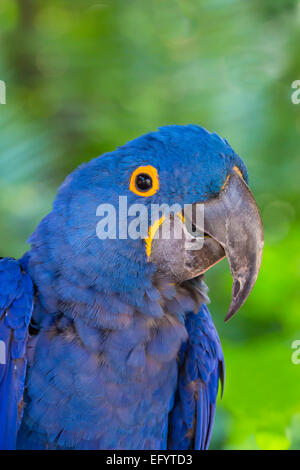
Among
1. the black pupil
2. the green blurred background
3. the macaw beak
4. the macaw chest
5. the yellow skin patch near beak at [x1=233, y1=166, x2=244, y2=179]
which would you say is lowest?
the macaw chest

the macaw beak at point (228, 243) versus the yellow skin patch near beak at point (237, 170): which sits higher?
the yellow skin patch near beak at point (237, 170)

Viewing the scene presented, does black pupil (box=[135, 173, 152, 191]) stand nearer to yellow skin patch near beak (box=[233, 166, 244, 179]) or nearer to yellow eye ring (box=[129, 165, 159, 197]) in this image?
yellow eye ring (box=[129, 165, 159, 197])

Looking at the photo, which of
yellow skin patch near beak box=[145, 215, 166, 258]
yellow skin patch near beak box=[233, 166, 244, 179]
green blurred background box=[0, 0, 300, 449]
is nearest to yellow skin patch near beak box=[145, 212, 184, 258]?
yellow skin patch near beak box=[145, 215, 166, 258]

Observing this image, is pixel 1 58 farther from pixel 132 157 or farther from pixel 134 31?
pixel 132 157

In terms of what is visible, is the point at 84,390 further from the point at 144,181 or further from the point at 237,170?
the point at 237,170

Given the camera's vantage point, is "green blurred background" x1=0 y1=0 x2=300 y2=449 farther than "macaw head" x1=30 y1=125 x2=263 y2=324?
Yes

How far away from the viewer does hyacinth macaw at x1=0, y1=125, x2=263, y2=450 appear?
0.92 m

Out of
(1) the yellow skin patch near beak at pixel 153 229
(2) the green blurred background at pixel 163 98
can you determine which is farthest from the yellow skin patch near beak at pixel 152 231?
(2) the green blurred background at pixel 163 98

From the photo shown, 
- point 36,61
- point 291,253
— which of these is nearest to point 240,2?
point 36,61

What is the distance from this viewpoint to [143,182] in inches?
36.3

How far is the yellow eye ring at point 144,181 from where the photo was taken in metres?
0.92

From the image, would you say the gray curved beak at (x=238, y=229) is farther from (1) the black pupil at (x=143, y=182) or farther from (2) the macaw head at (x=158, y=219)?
(1) the black pupil at (x=143, y=182)

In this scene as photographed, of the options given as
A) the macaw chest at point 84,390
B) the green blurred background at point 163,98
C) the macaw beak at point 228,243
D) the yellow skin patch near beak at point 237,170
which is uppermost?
the green blurred background at point 163,98

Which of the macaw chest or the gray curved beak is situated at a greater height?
the gray curved beak
